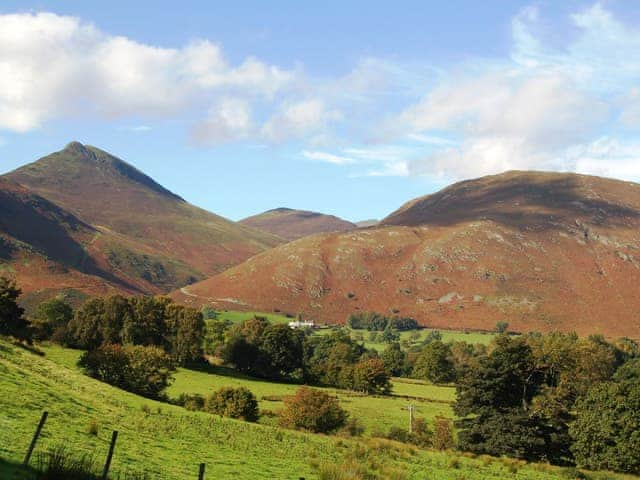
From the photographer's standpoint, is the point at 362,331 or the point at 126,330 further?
the point at 362,331

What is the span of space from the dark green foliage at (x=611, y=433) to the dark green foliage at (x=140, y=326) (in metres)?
53.0

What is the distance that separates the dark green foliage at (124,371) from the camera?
4712 centimetres

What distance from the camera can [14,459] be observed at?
1418 cm

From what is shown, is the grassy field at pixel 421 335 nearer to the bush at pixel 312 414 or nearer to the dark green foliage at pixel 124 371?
the bush at pixel 312 414

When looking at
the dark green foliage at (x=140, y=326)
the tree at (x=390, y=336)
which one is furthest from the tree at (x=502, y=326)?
the dark green foliage at (x=140, y=326)

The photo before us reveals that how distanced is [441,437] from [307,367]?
49317 mm

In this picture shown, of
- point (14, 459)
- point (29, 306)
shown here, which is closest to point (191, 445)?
point (14, 459)

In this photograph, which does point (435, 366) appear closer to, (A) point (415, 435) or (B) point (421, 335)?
(A) point (415, 435)

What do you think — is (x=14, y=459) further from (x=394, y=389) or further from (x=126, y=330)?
(x=394, y=389)

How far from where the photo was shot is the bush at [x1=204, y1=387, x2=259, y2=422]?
4706 cm

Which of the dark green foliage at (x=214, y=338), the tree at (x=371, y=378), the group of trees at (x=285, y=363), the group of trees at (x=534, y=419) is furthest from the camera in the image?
the dark green foliage at (x=214, y=338)

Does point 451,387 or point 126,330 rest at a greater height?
point 126,330

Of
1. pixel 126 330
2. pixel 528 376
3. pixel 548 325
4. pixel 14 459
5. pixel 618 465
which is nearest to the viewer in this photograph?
pixel 14 459

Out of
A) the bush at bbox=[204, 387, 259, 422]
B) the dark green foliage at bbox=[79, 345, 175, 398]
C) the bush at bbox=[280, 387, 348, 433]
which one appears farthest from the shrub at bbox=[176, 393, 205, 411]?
the bush at bbox=[280, 387, 348, 433]
